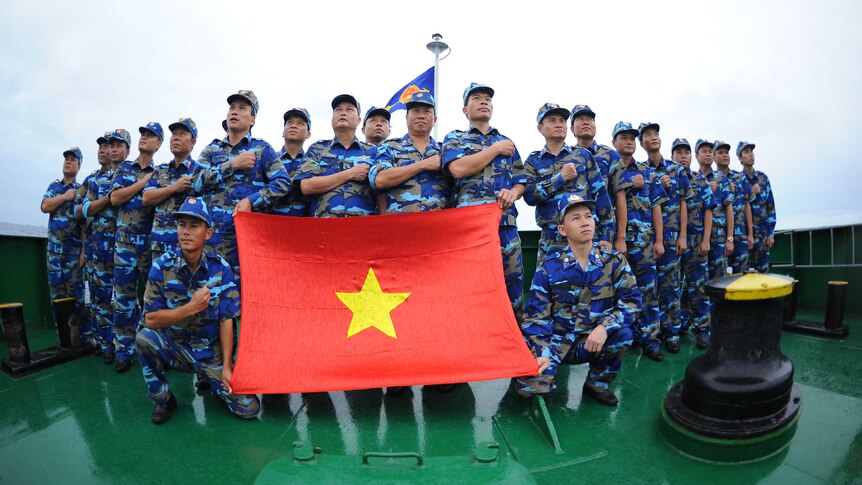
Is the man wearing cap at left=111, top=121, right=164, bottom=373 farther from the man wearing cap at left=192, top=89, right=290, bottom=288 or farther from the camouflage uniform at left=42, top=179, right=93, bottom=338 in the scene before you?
the camouflage uniform at left=42, top=179, right=93, bottom=338

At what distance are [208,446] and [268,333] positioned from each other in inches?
25.3

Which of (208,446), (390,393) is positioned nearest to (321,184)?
(390,393)

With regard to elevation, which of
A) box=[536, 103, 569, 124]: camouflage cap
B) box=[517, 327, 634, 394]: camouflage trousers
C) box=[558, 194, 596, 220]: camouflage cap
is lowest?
box=[517, 327, 634, 394]: camouflage trousers

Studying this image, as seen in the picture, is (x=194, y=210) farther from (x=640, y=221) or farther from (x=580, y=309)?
(x=640, y=221)

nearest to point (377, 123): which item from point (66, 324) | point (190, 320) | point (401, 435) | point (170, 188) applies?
point (170, 188)

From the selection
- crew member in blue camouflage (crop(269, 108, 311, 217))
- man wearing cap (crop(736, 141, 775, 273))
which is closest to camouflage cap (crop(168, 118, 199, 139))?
crew member in blue camouflage (crop(269, 108, 311, 217))

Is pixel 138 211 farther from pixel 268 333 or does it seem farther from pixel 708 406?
pixel 708 406

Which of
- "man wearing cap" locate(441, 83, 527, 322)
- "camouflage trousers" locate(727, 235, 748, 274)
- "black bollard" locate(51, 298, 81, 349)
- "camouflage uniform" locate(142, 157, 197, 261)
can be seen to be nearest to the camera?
"man wearing cap" locate(441, 83, 527, 322)

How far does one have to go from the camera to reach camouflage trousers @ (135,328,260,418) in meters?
2.72

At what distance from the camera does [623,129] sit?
421 centimetres

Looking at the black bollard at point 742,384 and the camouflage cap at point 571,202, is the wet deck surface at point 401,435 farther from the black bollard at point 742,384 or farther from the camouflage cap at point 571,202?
the camouflage cap at point 571,202

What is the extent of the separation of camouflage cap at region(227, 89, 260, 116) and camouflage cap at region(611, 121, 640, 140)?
10.6 feet

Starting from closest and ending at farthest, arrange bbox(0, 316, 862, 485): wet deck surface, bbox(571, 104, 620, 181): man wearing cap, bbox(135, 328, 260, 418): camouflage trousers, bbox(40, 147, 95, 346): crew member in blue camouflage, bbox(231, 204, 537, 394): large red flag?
1. bbox(0, 316, 862, 485): wet deck surface
2. bbox(231, 204, 537, 394): large red flag
3. bbox(135, 328, 260, 418): camouflage trousers
4. bbox(571, 104, 620, 181): man wearing cap
5. bbox(40, 147, 95, 346): crew member in blue camouflage

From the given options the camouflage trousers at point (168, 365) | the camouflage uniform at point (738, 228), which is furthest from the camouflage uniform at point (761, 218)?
the camouflage trousers at point (168, 365)
